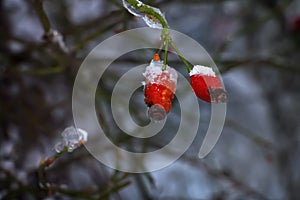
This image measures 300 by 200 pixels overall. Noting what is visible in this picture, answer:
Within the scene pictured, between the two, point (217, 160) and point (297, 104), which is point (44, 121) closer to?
point (217, 160)

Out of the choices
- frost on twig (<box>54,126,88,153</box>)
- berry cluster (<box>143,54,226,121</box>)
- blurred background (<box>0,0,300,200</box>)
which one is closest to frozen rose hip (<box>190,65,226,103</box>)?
berry cluster (<box>143,54,226,121</box>)

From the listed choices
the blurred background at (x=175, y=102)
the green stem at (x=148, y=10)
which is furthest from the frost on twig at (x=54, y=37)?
the green stem at (x=148, y=10)

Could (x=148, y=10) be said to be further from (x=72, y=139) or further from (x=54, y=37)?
(x=54, y=37)

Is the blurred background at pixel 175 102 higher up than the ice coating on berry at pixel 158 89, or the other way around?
the blurred background at pixel 175 102

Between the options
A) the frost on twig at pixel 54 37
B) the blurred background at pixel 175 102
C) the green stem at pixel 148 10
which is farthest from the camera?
the blurred background at pixel 175 102

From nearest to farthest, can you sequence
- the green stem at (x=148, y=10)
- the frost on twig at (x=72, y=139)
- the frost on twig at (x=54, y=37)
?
the green stem at (x=148, y=10) < the frost on twig at (x=72, y=139) < the frost on twig at (x=54, y=37)

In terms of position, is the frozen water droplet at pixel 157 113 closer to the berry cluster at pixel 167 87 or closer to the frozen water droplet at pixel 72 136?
the berry cluster at pixel 167 87

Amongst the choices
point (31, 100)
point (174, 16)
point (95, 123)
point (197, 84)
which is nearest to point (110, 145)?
point (95, 123)

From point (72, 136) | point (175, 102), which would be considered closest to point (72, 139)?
point (72, 136)
